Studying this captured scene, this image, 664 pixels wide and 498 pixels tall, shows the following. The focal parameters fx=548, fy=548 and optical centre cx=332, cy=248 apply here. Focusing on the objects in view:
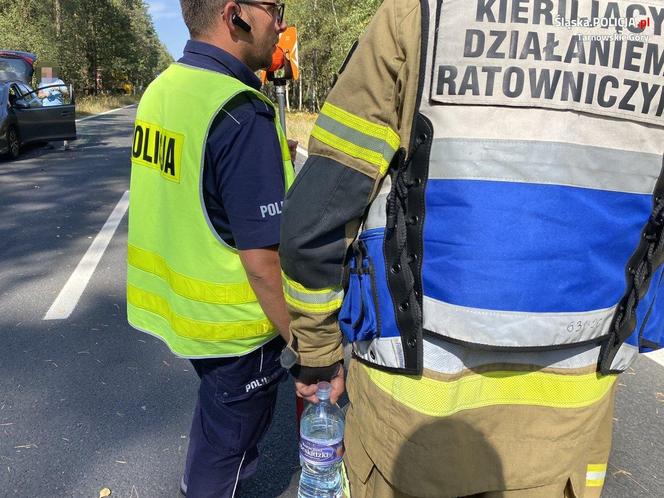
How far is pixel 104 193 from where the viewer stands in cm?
934

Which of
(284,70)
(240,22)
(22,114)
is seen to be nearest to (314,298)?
(240,22)

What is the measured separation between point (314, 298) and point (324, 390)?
16.5 inches

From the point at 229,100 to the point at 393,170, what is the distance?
63 centimetres

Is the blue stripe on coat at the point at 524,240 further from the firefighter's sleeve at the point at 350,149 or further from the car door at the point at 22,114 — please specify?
the car door at the point at 22,114

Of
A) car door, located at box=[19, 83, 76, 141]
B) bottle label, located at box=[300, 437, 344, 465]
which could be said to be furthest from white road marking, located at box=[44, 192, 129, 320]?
car door, located at box=[19, 83, 76, 141]

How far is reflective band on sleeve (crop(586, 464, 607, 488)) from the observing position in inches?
64.9

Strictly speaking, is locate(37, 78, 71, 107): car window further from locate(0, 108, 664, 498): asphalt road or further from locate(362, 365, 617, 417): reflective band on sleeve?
locate(362, 365, 617, 417): reflective band on sleeve

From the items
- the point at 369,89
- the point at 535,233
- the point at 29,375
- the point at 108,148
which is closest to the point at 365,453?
the point at 535,233

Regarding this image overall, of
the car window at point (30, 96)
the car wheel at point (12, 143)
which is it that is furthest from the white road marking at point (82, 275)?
the car window at point (30, 96)

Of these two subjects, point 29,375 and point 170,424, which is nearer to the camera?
point 170,424

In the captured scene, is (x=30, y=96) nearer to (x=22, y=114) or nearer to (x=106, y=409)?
(x=22, y=114)

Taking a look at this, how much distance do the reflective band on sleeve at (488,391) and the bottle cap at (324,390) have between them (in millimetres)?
392

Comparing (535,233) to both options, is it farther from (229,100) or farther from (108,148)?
(108,148)

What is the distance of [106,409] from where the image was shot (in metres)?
3.23
